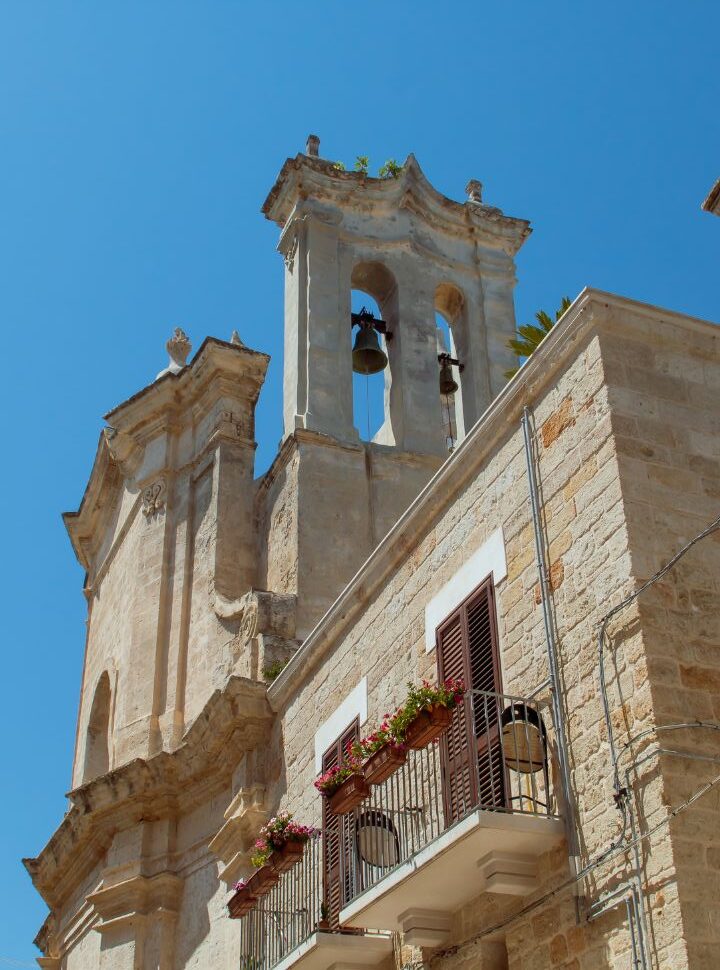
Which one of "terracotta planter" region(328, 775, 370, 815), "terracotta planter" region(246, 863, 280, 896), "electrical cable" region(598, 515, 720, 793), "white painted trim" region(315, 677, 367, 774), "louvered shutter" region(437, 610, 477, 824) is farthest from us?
"white painted trim" region(315, 677, 367, 774)

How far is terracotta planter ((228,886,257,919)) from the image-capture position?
11.1 meters

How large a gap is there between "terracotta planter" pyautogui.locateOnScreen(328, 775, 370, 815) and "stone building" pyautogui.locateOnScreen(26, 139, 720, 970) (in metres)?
0.15

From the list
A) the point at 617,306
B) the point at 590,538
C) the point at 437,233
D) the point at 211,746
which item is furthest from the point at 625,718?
the point at 437,233

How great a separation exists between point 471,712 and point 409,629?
230 centimetres

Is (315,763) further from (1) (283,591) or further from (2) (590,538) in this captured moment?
(2) (590,538)

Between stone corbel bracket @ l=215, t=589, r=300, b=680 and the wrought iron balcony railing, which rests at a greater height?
stone corbel bracket @ l=215, t=589, r=300, b=680

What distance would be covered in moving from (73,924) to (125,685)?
276 centimetres

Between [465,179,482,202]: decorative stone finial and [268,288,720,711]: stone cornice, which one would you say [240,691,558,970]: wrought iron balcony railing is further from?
[465,179,482,202]: decorative stone finial

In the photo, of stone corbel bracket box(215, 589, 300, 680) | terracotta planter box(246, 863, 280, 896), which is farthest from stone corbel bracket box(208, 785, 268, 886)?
terracotta planter box(246, 863, 280, 896)

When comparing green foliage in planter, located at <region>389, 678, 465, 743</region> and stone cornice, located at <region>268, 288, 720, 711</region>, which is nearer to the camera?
green foliage in planter, located at <region>389, 678, 465, 743</region>

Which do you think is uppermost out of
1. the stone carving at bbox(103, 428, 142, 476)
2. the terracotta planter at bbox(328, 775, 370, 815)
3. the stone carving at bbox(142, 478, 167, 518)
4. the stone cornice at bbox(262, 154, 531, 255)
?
the stone cornice at bbox(262, 154, 531, 255)

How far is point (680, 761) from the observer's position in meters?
7.09

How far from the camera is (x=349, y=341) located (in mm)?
17938

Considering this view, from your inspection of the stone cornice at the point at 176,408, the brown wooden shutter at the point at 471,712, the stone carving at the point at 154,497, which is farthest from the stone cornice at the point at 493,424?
the stone cornice at the point at 176,408
